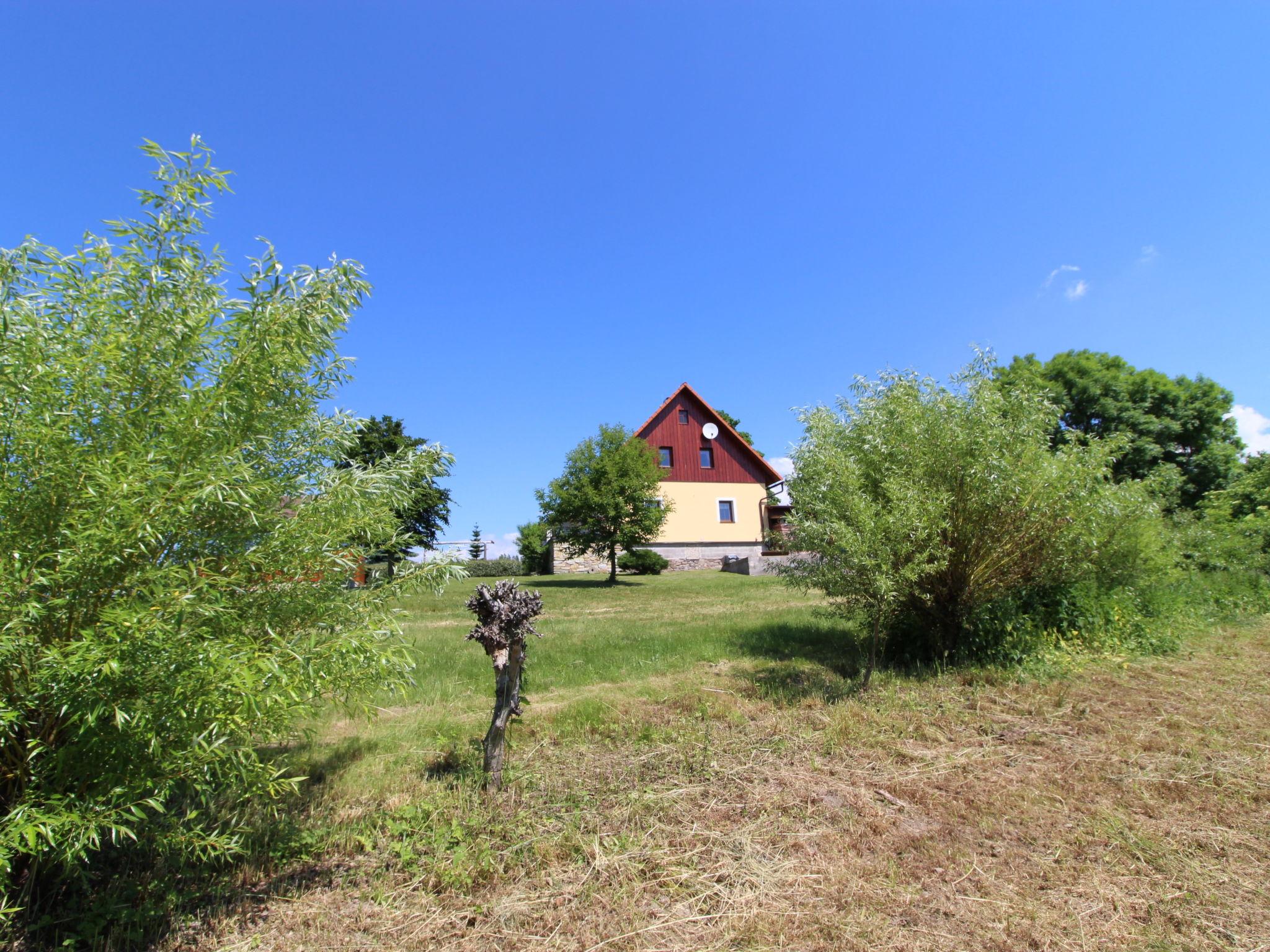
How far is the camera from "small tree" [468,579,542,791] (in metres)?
4.12

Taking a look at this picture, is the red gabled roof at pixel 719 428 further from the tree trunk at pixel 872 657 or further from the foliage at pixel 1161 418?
the tree trunk at pixel 872 657

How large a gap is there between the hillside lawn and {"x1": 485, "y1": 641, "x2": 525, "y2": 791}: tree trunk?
18 centimetres

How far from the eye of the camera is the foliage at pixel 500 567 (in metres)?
33.2

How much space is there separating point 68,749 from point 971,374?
30.5 ft

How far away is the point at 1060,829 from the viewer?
3.57 m

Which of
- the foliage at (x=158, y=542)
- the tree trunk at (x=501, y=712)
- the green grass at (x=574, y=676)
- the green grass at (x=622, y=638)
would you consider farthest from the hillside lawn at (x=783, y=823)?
the foliage at (x=158, y=542)

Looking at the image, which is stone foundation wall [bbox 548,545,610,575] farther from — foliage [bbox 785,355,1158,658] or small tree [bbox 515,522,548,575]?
foliage [bbox 785,355,1158,658]

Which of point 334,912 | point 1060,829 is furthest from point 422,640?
point 1060,829

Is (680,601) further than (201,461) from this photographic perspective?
Yes

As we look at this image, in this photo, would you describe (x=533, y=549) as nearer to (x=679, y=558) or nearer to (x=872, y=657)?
(x=679, y=558)

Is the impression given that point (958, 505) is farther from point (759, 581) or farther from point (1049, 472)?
point (759, 581)

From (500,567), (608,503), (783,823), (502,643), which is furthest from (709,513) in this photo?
(783,823)

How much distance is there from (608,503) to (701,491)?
10.2 metres

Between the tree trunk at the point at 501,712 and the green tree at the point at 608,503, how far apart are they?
62.7 feet
